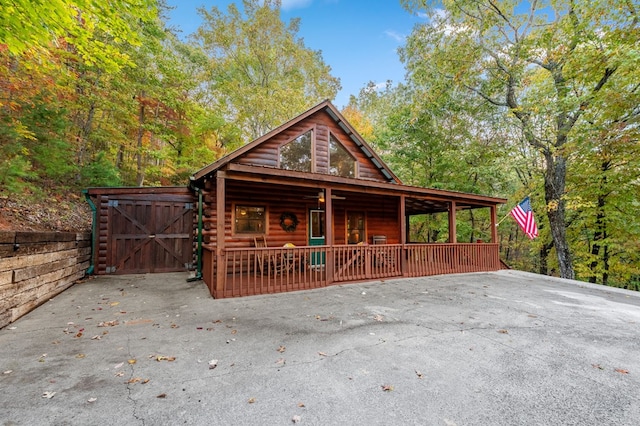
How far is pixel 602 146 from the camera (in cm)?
903

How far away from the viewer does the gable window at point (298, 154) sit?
28.9 feet

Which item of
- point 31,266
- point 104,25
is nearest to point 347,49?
point 104,25

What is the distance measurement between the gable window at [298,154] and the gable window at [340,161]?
0.86 m

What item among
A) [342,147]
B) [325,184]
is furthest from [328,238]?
[342,147]

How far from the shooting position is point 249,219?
8281mm

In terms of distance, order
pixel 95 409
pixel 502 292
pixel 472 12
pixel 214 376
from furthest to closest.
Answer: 1. pixel 472 12
2. pixel 502 292
3. pixel 214 376
4. pixel 95 409

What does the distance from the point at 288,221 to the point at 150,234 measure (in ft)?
13.9

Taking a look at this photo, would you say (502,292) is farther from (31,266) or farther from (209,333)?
(31,266)

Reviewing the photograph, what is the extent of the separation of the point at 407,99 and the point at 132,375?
1796cm

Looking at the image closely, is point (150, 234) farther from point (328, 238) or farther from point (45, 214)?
point (328, 238)

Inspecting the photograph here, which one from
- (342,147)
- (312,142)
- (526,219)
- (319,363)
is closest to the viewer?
(319,363)

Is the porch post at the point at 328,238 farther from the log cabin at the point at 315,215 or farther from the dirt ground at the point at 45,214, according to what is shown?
the dirt ground at the point at 45,214

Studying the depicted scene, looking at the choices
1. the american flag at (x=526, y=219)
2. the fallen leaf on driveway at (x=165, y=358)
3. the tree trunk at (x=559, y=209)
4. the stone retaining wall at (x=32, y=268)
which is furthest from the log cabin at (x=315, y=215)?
the tree trunk at (x=559, y=209)

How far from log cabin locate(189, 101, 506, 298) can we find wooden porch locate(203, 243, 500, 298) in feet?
0.09
